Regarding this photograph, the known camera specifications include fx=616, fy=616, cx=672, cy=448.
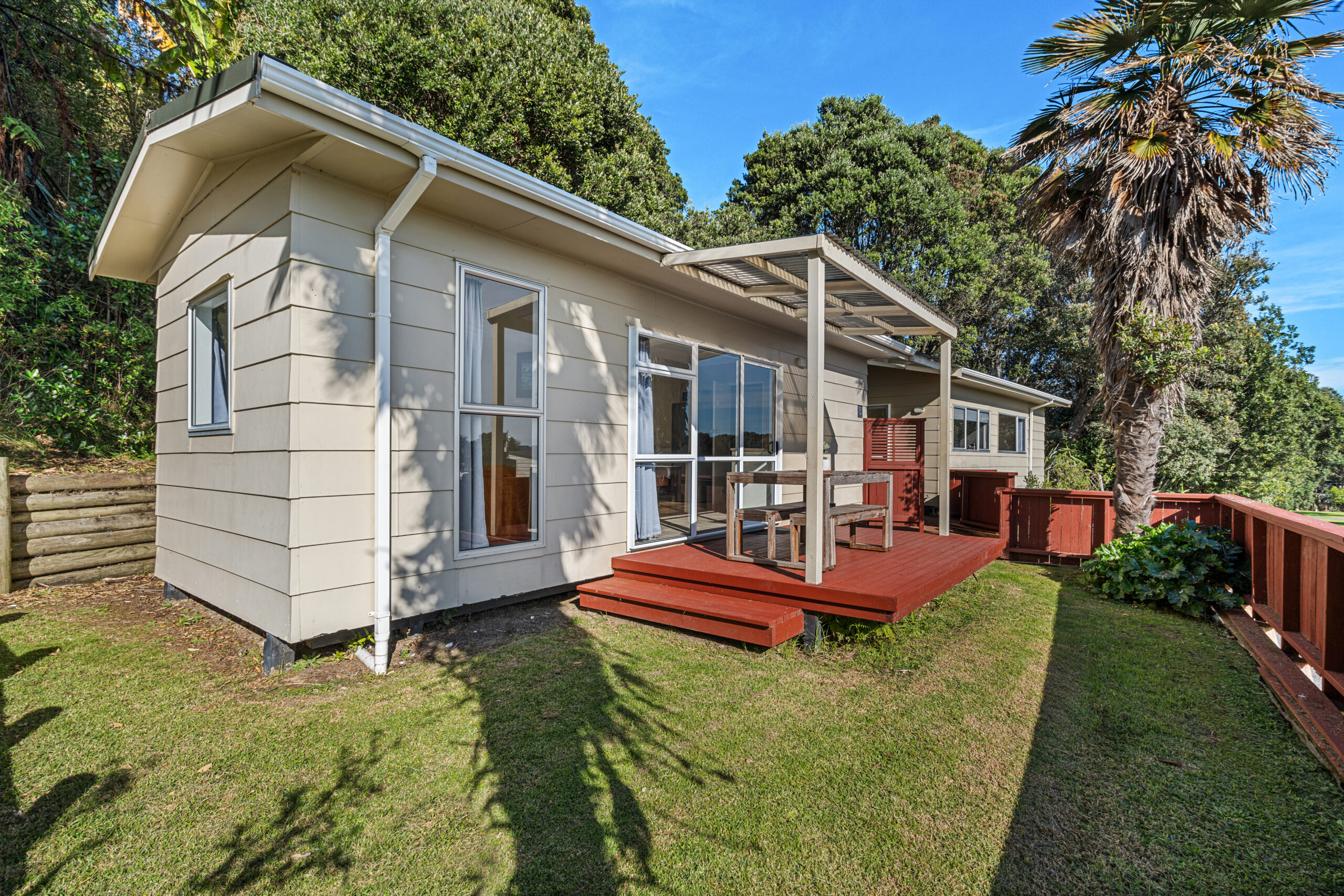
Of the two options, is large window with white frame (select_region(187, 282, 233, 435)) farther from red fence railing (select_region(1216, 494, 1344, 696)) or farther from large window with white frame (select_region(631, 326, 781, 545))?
red fence railing (select_region(1216, 494, 1344, 696))

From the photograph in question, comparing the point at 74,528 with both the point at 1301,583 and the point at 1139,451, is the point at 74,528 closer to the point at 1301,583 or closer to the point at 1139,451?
the point at 1301,583

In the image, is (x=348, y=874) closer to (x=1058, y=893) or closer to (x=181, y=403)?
(x=1058, y=893)

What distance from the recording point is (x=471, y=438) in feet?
14.0

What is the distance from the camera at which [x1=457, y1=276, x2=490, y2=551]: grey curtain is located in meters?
4.19

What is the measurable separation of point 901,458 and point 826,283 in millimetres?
3665

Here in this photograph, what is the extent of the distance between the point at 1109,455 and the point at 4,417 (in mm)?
22851

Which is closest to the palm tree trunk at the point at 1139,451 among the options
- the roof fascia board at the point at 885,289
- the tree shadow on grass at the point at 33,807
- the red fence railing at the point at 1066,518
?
the red fence railing at the point at 1066,518

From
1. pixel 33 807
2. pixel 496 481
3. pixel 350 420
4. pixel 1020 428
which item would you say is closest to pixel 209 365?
pixel 350 420

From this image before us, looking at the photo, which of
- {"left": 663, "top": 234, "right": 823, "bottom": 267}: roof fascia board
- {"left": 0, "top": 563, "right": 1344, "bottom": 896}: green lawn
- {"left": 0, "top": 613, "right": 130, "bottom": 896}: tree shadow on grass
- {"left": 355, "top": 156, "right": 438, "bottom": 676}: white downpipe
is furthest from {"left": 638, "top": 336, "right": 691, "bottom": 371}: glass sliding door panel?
{"left": 0, "top": 613, "right": 130, "bottom": 896}: tree shadow on grass

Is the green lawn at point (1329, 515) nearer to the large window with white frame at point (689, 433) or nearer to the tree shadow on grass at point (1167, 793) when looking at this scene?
the large window with white frame at point (689, 433)

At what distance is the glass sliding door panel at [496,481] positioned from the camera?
4219mm

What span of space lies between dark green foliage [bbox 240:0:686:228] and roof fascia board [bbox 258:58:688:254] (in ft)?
21.6

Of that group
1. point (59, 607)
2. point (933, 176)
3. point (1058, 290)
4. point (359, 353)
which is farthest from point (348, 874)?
point (1058, 290)

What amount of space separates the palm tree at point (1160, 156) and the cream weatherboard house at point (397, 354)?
7.69ft
